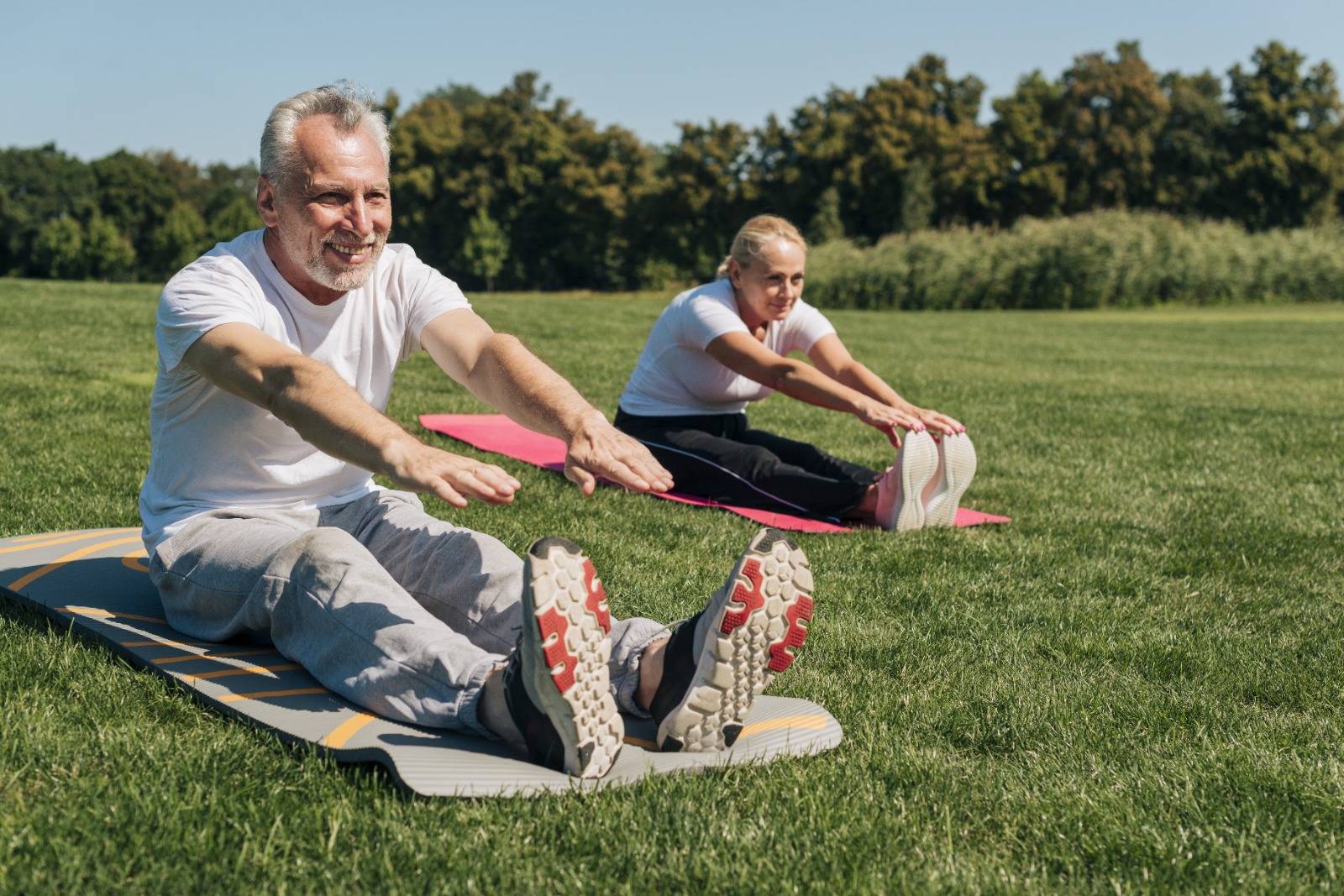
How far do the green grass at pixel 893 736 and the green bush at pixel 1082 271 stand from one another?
23.3 meters

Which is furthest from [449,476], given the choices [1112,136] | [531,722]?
[1112,136]

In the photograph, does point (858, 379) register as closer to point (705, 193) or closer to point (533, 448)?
point (533, 448)

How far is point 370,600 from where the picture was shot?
2.73m

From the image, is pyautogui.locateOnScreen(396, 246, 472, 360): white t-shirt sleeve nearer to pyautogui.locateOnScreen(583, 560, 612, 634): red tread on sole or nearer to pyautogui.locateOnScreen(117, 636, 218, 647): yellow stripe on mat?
pyautogui.locateOnScreen(117, 636, 218, 647): yellow stripe on mat

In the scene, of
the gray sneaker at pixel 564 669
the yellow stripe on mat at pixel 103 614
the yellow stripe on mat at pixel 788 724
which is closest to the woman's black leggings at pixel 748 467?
the yellow stripe on mat at pixel 788 724

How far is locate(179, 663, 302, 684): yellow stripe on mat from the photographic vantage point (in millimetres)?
2869

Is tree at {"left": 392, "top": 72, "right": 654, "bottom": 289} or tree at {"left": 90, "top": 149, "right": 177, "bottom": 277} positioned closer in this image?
tree at {"left": 392, "top": 72, "right": 654, "bottom": 289}

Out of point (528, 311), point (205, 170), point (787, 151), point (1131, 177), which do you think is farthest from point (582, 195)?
point (205, 170)

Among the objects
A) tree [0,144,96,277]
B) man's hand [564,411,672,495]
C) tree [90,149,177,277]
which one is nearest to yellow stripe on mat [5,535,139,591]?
man's hand [564,411,672,495]

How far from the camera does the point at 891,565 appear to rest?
4668mm

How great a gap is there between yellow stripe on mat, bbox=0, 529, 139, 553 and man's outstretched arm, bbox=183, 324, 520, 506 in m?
1.41

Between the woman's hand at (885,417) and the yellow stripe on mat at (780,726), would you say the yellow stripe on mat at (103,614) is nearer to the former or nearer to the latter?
the yellow stripe on mat at (780,726)

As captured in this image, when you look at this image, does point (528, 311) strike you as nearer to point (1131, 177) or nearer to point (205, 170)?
point (1131, 177)

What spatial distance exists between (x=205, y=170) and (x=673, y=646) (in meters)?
86.4
